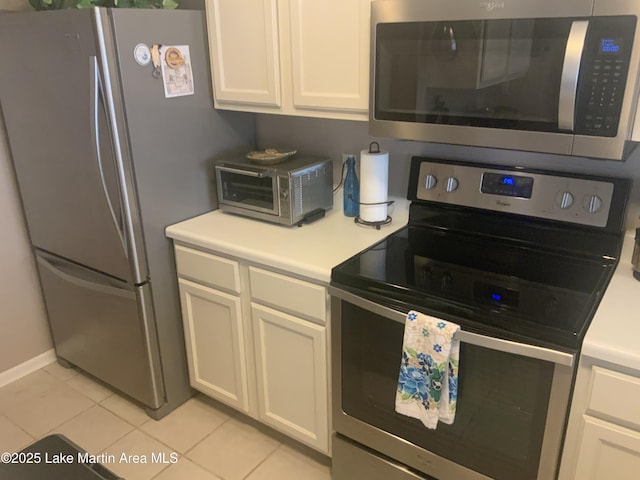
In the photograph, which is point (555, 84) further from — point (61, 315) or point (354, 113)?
point (61, 315)

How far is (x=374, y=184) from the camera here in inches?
78.2

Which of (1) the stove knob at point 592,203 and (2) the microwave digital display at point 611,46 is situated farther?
(1) the stove knob at point 592,203

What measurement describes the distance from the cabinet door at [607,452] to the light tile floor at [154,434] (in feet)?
3.27

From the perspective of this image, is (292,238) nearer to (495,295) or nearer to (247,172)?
(247,172)

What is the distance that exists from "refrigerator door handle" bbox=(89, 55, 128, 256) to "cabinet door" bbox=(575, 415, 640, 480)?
165 centimetres

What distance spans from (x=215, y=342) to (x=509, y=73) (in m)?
1.48

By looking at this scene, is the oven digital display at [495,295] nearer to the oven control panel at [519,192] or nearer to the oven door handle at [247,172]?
the oven control panel at [519,192]

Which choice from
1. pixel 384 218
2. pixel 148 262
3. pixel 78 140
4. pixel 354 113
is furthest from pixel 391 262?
pixel 78 140

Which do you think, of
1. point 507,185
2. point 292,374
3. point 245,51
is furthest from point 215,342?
point 507,185

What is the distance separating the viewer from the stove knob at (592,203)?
1652mm

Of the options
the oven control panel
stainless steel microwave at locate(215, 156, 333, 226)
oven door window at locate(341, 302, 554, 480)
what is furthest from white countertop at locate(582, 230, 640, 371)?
stainless steel microwave at locate(215, 156, 333, 226)

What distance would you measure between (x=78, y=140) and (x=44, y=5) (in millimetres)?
574

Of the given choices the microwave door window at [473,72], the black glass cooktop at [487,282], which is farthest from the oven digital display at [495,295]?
the microwave door window at [473,72]

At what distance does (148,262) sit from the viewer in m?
2.12
